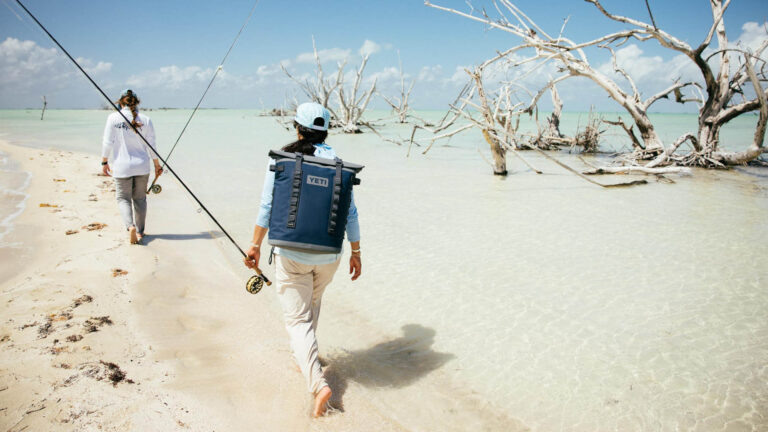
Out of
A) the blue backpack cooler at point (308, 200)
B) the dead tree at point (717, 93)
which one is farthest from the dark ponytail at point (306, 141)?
the dead tree at point (717, 93)

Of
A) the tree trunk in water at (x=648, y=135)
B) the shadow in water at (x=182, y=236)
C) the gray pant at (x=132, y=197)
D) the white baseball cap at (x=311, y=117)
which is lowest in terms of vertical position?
the shadow in water at (x=182, y=236)

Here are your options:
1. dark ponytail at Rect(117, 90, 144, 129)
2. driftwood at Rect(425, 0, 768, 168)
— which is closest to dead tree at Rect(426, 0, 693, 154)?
driftwood at Rect(425, 0, 768, 168)

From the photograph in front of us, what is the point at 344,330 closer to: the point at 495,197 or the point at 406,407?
the point at 406,407

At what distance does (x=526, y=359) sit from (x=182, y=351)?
2430 millimetres

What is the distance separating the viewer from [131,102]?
4316 mm

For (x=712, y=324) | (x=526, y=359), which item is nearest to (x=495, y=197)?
(x=712, y=324)

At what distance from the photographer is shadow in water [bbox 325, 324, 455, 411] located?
109 inches

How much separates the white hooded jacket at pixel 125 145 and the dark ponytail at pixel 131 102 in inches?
2.6

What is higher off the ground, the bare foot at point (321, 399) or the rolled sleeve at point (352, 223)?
the rolled sleeve at point (352, 223)

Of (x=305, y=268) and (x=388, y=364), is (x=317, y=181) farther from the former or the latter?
(x=388, y=364)

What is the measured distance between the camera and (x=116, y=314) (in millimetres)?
3176

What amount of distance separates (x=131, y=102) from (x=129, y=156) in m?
0.61

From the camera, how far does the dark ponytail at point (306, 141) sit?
2.18 metres

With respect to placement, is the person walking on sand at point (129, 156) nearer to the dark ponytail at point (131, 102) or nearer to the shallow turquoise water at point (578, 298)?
the dark ponytail at point (131, 102)
